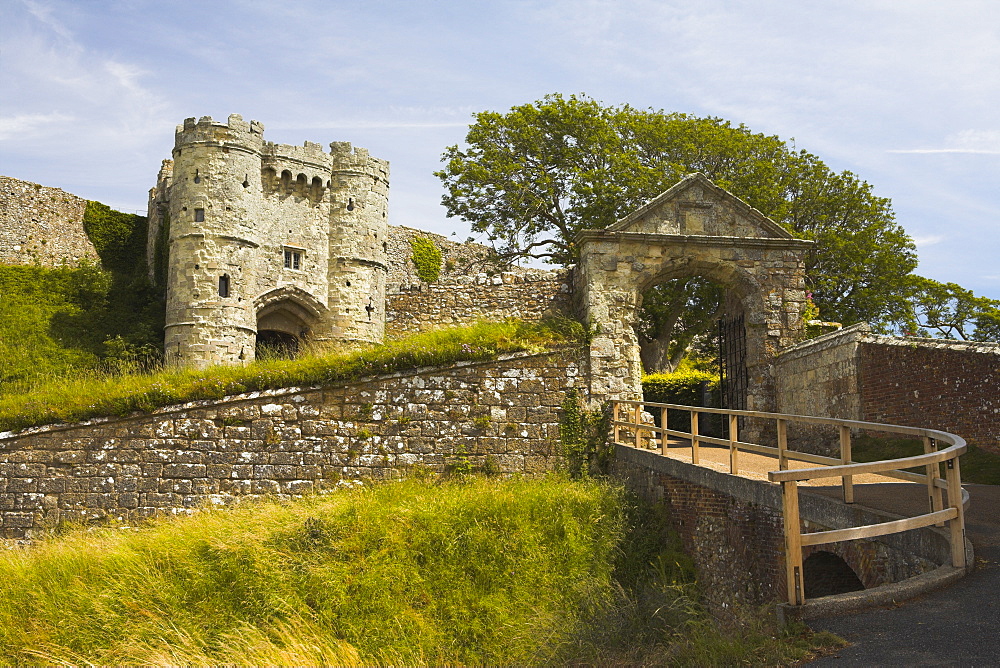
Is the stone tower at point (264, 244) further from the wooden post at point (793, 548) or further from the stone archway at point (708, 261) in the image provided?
the wooden post at point (793, 548)

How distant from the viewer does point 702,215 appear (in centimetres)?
1486

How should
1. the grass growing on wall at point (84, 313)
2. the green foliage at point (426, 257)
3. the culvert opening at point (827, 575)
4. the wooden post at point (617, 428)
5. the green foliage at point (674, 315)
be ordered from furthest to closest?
the green foliage at point (426, 257)
the green foliage at point (674, 315)
the grass growing on wall at point (84, 313)
the wooden post at point (617, 428)
the culvert opening at point (827, 575)

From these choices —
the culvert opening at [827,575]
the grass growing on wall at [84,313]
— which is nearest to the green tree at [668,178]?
the grass growing on wall at [84,313]

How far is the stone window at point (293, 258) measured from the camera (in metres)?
24.7

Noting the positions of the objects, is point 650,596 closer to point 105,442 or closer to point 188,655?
point 188,655

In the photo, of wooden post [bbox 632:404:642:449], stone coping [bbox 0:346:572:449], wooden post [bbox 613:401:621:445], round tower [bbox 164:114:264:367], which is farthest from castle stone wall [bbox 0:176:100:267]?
wooden post [bbox 632:404:642:449]

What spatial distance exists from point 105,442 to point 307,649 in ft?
21.3

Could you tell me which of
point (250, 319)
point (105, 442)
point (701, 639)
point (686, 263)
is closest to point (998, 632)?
point (701, 639)

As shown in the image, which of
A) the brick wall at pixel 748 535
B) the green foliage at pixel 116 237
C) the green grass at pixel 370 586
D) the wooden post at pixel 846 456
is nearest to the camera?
the brick wall at pixel 748 535

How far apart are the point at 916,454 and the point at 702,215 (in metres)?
5.80

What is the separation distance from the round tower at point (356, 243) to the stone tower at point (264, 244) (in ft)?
0.11

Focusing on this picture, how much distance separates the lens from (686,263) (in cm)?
1467

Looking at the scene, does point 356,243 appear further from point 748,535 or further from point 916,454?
point 748,535

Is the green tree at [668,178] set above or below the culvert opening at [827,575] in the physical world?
above
